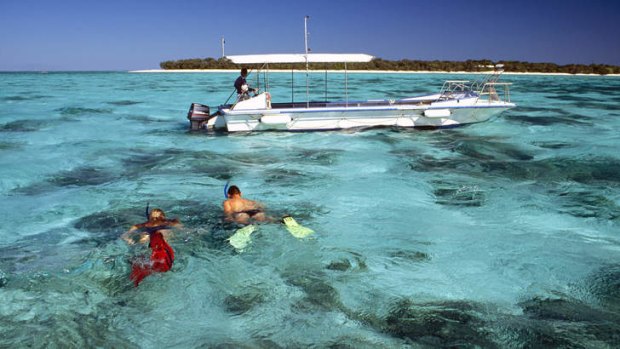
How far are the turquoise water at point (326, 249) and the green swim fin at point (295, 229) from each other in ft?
0.34

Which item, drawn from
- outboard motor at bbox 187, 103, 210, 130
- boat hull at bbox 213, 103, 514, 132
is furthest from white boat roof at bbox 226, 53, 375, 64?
outboard motor at bbox 187, 103, 210, 130

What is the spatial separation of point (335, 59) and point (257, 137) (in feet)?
11.6

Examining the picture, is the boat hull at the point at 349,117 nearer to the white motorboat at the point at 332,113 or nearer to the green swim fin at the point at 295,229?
the white motorboat at the point at 332,113

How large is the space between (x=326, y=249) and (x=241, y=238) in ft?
4.15

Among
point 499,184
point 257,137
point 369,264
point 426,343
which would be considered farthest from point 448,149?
point 426,343

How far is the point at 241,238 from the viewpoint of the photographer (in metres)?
7.02

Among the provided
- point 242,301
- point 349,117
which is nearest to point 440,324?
point 242,301

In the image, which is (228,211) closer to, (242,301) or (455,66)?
(242,301)

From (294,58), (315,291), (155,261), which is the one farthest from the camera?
(294,58)

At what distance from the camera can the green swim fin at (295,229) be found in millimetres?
7258

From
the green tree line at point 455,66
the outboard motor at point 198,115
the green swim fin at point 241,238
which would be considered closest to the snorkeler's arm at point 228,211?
the green swim fin at point 241,238

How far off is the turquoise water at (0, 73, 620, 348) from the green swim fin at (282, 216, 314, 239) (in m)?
0.10

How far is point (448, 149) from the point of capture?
13.7 m

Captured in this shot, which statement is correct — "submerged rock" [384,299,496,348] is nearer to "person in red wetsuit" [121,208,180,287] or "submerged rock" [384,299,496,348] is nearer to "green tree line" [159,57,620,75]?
"person in red wetsuit" [121,208,180,287]
